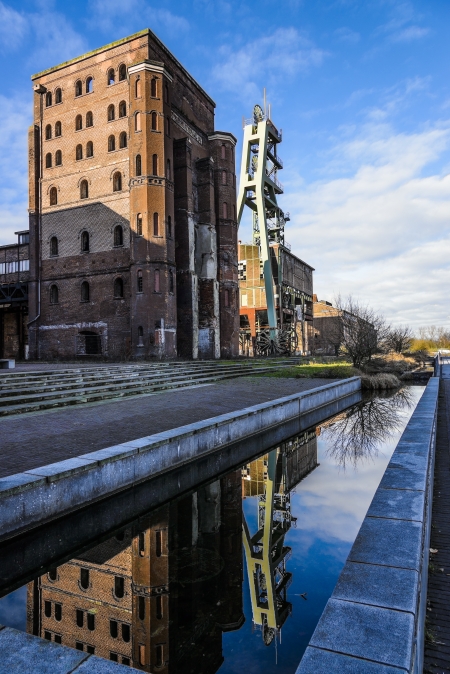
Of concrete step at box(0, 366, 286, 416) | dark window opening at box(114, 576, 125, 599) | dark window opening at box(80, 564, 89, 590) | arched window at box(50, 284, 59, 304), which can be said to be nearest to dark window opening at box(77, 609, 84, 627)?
dark window opening at box(80, 564, 89, 590)

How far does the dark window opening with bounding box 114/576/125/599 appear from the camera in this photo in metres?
4.34

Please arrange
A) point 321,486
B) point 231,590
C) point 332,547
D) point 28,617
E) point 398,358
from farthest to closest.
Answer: point 398,358 → point 321,486 → point 332,547 → point 231,590 → point 28,617

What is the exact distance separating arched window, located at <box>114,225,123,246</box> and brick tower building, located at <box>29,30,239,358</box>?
11 centimetres

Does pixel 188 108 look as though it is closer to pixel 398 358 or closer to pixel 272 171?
pixel 272 171

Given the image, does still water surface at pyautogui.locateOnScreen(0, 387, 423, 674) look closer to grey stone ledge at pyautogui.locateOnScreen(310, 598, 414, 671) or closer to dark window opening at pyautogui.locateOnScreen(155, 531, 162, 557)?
dark window opening at pyautogui.locateOnScreen(155, 531, 162, 557)

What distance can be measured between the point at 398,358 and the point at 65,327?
2769 cm

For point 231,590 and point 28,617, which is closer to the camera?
point 28,617

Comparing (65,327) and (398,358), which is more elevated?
(65,327)

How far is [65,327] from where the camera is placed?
97.2 feet

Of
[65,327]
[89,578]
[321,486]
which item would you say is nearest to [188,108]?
[65,327]

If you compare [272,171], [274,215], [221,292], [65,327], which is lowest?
[65,327]

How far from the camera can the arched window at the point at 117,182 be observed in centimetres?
2848

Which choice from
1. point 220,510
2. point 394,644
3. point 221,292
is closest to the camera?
point 394,644

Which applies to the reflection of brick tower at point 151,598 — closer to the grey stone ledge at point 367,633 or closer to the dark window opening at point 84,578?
the dark window opening at point 84,578
